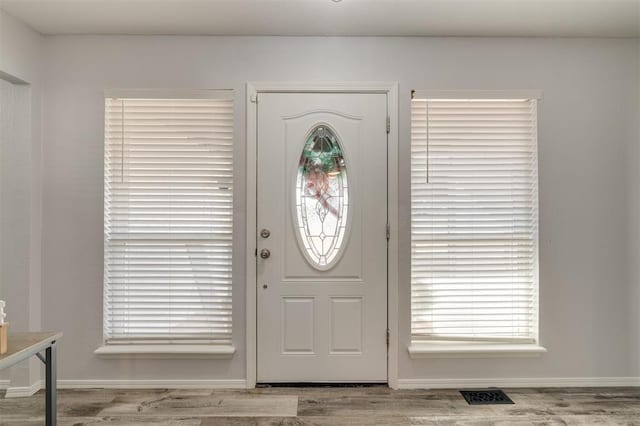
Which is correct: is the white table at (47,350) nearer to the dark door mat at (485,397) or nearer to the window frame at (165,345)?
the window frame at (165,345)

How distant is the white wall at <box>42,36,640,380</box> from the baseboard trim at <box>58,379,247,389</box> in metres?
0.04

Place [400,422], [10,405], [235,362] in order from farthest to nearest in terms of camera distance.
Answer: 1. [235,362]
2. [10,405]
3. [400,422]

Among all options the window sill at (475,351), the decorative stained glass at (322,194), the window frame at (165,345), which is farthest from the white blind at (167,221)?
the window sill at (475,351)

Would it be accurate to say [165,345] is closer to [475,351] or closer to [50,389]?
[50,389]

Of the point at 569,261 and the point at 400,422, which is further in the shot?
the point at 569,261

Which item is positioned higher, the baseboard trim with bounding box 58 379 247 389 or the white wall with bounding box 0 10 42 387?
the white wall with bounding box 0 10 42 387

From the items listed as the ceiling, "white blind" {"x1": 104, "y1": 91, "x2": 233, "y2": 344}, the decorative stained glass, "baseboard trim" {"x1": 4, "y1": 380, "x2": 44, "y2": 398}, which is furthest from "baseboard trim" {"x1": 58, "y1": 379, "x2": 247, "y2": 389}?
the ceiling

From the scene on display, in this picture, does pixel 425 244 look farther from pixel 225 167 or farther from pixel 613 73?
pixel 613 73

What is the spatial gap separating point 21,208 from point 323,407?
2508 mm

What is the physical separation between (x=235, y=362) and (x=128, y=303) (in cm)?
90

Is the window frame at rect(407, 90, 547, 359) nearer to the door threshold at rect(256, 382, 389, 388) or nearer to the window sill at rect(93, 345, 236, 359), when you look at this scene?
the door threshold at rect(256, 382, 389, 388)

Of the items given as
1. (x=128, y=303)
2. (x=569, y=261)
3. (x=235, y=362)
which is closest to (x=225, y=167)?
(x=128, y=303)

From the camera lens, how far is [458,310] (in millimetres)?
2951

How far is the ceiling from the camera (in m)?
2.49
